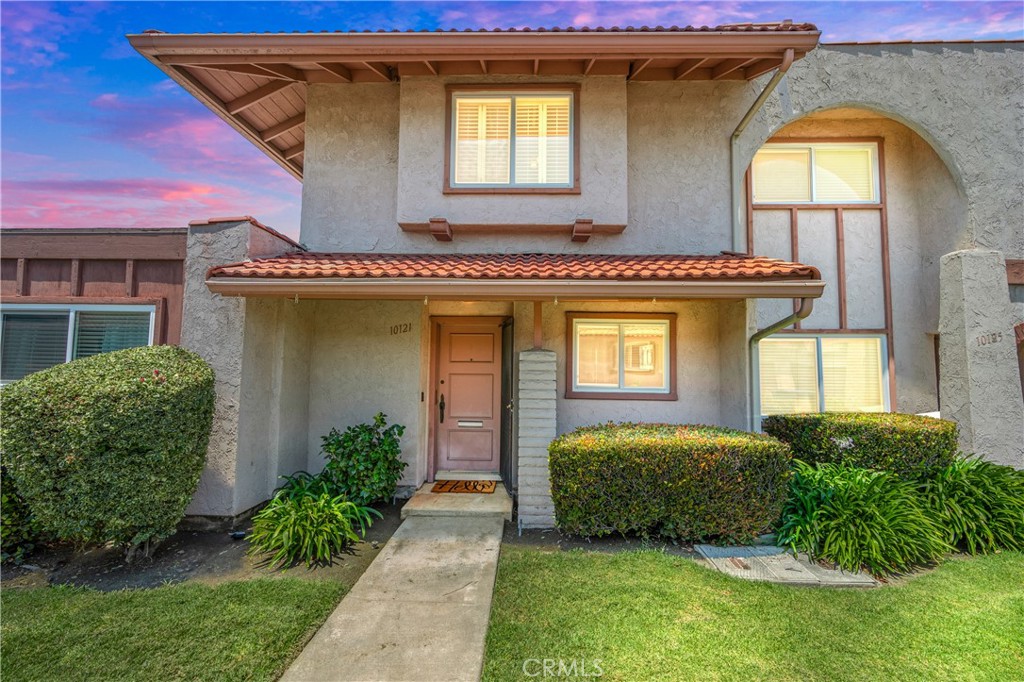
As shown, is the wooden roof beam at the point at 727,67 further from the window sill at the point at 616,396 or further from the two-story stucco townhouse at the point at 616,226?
the window sill at the point at 616,396

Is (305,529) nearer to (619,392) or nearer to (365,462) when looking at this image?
(365,462)

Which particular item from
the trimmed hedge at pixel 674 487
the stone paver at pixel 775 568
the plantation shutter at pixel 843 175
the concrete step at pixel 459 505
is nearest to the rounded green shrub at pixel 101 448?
the concrete step at pixel 459 505

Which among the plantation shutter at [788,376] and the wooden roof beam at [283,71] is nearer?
the wooden roof beam at [283,71]

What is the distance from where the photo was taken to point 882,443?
20.8 ft

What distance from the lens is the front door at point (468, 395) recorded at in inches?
316

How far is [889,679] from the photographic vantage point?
316 cm

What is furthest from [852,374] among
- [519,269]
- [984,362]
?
[519,269]

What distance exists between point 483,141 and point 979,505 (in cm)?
847

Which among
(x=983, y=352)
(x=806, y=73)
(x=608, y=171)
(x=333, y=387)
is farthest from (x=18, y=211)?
(x=983, y=352)

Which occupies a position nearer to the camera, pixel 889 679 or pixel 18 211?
pixel 889 679

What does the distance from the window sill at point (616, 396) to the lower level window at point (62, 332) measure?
609cm

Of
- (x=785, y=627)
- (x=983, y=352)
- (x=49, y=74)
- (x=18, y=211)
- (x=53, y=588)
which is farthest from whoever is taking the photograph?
(x=49, y=74)

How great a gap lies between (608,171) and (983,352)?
6546 mm

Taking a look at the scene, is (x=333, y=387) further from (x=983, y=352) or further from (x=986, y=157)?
(x=986, y=157)
